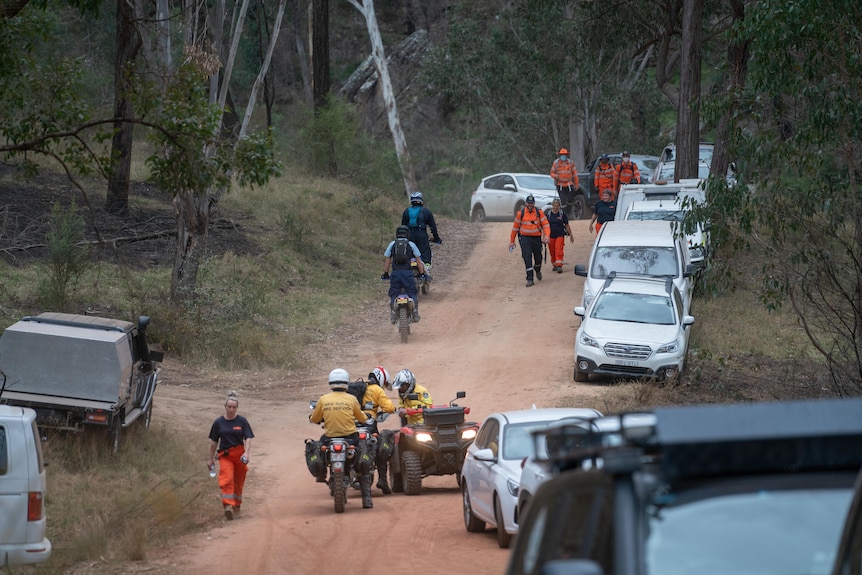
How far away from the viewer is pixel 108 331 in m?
14.8

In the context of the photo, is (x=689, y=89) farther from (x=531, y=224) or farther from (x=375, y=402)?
(x=375, y=402)

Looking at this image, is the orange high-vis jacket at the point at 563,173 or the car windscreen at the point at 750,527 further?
the orange high-vis jacket at the point at 563,173

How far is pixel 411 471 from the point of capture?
13656mm

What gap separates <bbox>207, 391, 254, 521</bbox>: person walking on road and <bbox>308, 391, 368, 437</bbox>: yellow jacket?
83 centimetres

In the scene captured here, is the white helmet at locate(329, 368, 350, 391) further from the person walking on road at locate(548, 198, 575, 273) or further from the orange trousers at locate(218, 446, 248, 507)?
the person walking on road at locate(548, 198, 575, 273)

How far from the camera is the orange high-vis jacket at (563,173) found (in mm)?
31594

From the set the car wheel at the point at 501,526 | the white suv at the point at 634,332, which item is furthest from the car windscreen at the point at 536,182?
the car wheel at the point at 501,526

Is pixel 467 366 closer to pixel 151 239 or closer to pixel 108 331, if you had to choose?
pixel 108 331

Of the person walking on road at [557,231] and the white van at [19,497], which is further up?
the person walking on road at [557,231]

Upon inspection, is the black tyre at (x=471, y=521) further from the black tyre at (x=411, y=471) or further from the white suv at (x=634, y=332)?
the white suv at (x=634, y=332)

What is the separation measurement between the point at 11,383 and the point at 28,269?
9814 millimetres

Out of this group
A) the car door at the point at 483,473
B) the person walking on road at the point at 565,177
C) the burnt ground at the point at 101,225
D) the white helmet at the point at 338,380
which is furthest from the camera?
the person walking on road at the point at 565,177

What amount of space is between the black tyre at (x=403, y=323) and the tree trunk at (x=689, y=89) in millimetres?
10037

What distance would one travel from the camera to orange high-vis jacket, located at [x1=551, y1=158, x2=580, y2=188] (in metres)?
31.6
